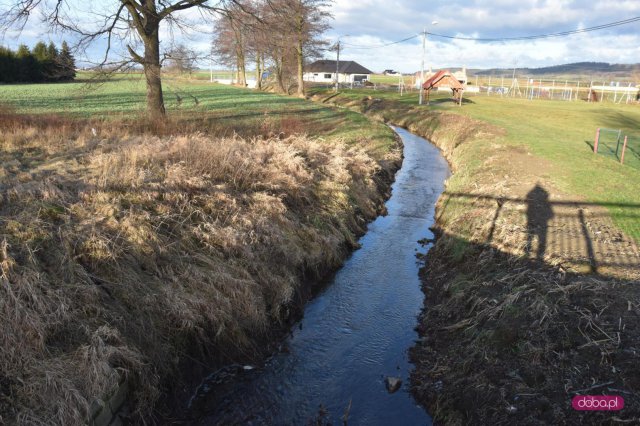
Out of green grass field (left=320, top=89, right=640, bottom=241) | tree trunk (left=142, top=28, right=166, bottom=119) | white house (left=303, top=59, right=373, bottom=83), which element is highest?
white house (left=303, top=59, right=373, bottom=83)

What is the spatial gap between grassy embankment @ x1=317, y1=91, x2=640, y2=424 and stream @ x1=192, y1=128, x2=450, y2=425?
1.45 feet

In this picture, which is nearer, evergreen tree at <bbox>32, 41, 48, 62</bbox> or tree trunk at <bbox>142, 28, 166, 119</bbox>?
tree trunk at <bbox>142, 28, 166, 119</bbox>

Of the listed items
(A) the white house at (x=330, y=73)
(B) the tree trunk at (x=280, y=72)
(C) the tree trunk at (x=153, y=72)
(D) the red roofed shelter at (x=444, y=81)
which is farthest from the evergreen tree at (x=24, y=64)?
(A) the white house at (x=330, y=73)

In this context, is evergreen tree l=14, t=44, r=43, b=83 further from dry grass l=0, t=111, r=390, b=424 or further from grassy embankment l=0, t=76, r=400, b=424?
dry grass l=0, t=111, r=390, b=424

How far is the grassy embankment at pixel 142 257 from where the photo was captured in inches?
196

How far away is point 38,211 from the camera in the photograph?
680 cm

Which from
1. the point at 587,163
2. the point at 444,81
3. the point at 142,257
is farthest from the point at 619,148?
→ the point at 444,81

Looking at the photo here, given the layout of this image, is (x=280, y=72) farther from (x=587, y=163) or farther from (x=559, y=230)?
(x=559, y=230)

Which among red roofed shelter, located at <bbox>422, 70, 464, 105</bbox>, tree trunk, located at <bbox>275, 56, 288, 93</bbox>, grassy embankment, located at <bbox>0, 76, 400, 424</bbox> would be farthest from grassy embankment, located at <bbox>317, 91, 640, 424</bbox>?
tree trunk, located at <bbox>275, 56, 288, 93</bbox>

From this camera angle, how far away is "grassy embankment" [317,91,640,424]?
548 cm

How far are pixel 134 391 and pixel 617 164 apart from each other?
18.5 m

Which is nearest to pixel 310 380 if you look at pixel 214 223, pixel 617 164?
pixel 214 223

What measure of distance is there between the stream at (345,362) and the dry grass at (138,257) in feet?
1.97

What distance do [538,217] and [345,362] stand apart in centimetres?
654
